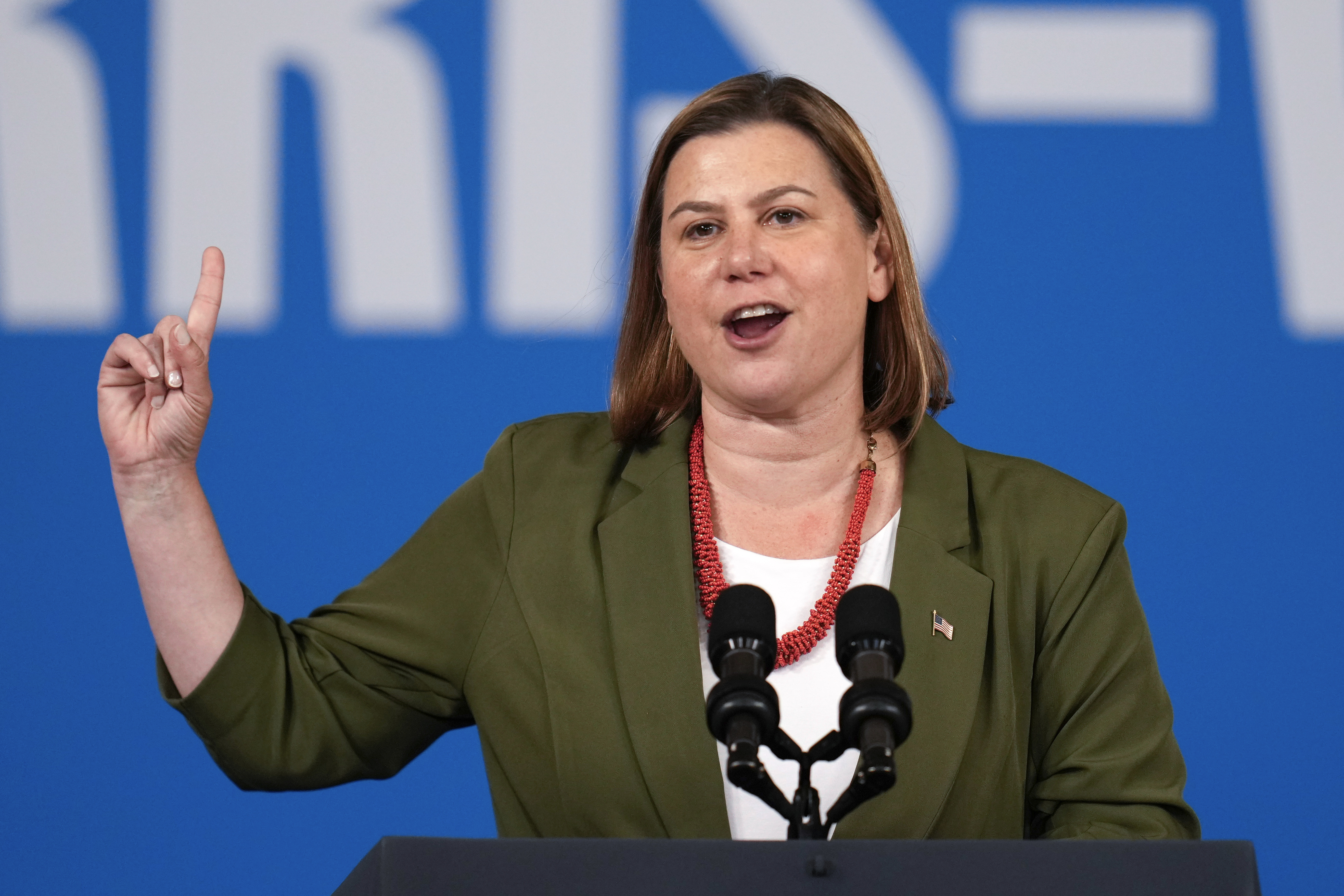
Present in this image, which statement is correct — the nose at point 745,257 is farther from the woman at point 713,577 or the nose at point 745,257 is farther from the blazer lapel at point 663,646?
the blazer lapel at point 663,646

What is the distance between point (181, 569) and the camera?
4.76 ft

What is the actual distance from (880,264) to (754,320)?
25 centimetres

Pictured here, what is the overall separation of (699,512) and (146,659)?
1.56m

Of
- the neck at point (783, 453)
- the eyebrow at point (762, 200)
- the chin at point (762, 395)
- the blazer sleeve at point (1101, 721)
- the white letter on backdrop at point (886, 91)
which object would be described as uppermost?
the white letter on backdrop at point (886, 91)

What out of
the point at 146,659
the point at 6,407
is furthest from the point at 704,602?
the point at 6,407

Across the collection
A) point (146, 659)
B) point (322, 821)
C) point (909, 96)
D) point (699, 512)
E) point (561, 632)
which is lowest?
point (322, 821)

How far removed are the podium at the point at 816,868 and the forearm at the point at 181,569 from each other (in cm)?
55

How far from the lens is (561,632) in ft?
5.28

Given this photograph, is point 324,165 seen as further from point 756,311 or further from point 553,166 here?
point 756,311

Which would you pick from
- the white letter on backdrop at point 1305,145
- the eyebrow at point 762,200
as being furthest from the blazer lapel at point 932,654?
the white letter on backdrop at point 1305,145

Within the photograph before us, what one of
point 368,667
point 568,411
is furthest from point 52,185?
point 368,667

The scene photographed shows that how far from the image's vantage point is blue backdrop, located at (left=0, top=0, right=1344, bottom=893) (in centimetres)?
268

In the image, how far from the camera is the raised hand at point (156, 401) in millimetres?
1410

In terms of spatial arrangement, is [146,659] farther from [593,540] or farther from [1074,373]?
[1074,373]
